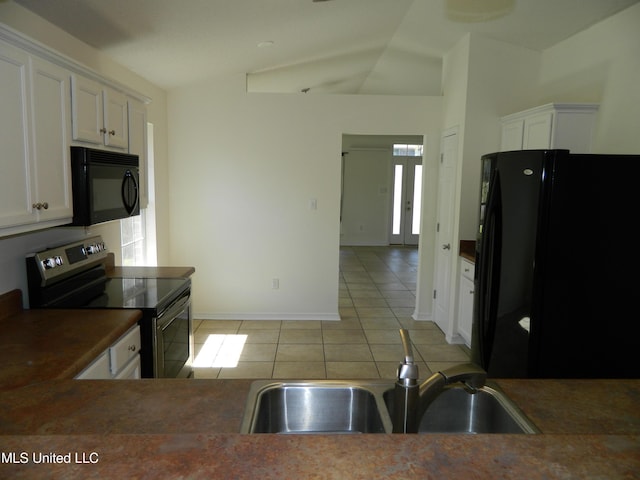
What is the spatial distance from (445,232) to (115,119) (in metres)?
3.23

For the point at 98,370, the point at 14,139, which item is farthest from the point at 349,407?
the point at 14,139

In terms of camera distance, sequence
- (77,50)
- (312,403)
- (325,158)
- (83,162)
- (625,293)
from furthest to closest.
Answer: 1. (325,158)
2. (77,50)
3. (625,293)
4. (83,162)
5. (312,403)

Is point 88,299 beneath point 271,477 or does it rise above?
beneath

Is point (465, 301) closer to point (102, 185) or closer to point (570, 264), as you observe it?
point (570, 264)

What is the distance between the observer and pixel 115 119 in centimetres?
261

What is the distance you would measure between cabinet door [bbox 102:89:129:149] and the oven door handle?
96 cm

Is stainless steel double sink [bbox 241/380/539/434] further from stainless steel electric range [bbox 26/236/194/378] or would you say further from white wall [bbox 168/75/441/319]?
white wall [bbox 168/75/441/319]

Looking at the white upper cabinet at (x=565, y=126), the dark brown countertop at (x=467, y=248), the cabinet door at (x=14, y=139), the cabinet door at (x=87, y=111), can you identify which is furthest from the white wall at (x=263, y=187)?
the cabinet door at (x=14, y=139)

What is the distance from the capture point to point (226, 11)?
2854 millimetres

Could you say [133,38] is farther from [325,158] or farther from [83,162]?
[325,158]

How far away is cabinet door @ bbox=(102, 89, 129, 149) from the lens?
2.49 meters

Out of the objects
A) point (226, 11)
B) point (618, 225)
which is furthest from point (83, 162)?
point (618, 225)

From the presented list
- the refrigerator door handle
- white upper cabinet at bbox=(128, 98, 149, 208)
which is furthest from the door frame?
white upper cabinet at bbox=(128, 98, 149, 208)

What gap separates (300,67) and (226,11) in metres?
2.27
